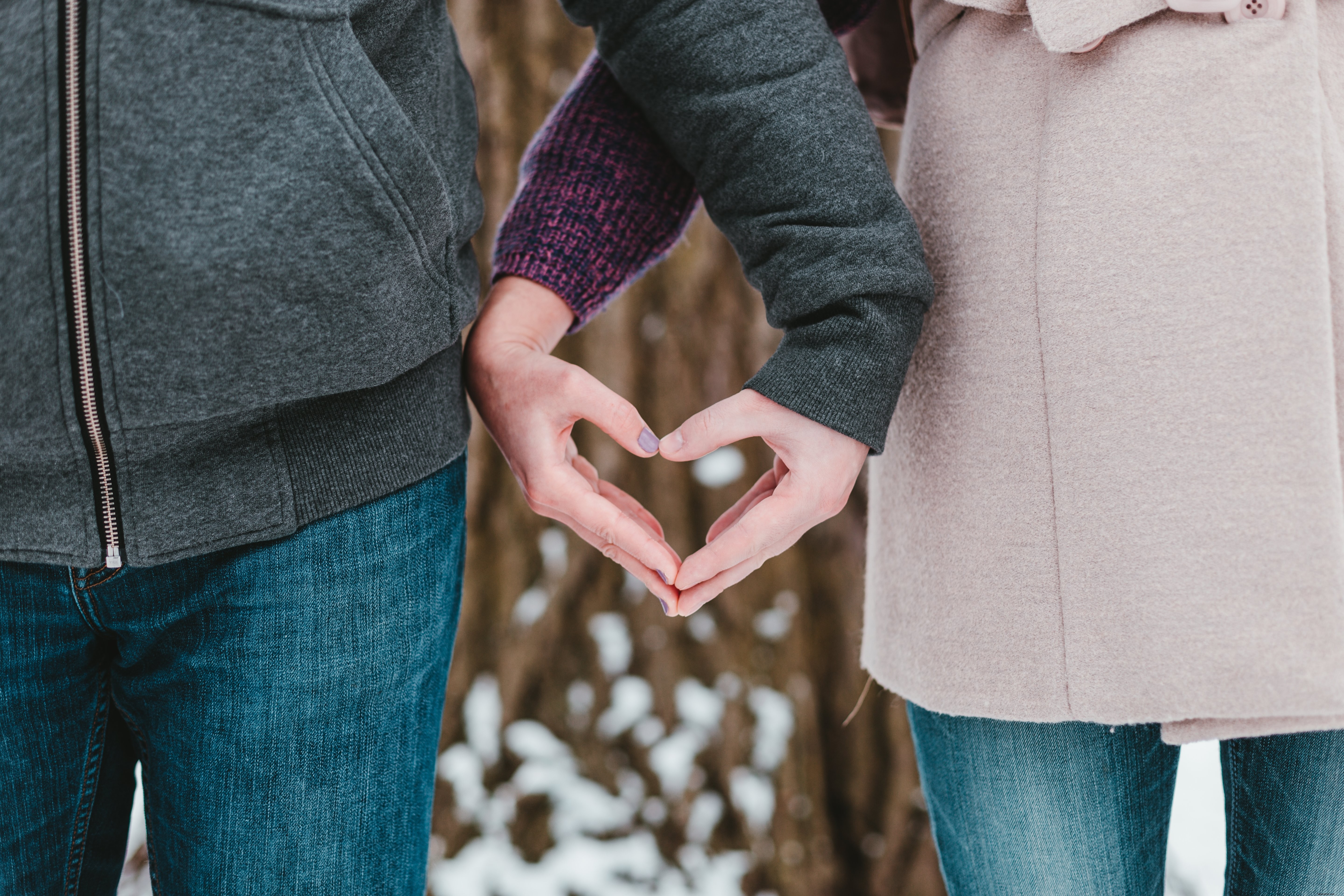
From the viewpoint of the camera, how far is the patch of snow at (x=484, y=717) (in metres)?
2.10

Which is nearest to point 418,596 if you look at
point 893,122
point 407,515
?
point 407,515

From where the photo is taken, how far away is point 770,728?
207 centimetres

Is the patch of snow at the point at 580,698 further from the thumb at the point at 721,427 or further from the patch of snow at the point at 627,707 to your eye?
the thumb at the point at 721,427

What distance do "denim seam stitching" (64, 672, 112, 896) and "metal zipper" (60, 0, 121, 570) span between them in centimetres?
24

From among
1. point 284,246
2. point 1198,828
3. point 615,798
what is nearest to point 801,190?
point 284,246

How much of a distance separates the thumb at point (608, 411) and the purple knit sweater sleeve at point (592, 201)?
0.14 meters

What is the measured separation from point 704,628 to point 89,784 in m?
1.39

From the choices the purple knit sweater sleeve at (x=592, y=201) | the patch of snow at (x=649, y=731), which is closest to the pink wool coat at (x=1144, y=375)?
the purple knit sweater sleeve at (x=592, y=201)

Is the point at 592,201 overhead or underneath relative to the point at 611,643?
overhead

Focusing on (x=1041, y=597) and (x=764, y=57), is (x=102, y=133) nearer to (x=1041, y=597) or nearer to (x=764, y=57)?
(x=764, y=57)

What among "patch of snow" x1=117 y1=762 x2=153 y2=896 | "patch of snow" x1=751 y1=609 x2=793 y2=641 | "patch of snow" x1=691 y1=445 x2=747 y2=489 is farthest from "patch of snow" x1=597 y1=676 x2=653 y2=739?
"patch of snow" x1=117 y1=762 x2=153 y2=896

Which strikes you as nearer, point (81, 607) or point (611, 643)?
point (81, 607)

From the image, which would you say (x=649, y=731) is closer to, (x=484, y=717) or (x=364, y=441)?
(x=484, y=717)

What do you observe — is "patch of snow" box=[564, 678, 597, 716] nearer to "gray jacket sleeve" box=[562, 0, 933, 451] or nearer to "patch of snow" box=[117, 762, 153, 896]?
"patch of snow" box=[117, 762, 153, 896]
